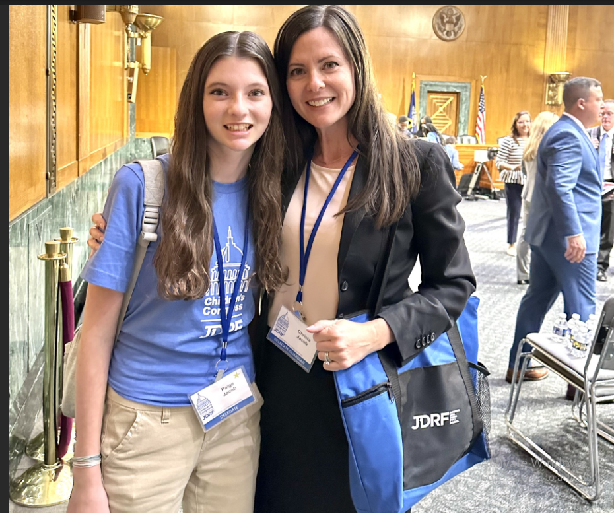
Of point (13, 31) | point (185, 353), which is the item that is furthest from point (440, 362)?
point (13, 31)

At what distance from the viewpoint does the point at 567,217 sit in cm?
378

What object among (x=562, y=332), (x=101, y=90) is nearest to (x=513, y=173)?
(x=101, y=90)

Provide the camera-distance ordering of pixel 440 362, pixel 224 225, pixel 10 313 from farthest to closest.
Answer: pixel 10 313 → pixel 440 362 → pixel 224 225

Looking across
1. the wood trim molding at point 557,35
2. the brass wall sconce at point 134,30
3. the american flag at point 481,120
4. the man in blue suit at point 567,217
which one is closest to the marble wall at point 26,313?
the man in blue suit at point 567,217

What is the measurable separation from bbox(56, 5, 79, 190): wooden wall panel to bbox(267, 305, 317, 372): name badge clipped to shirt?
2.34 metres

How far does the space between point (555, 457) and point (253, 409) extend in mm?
2265

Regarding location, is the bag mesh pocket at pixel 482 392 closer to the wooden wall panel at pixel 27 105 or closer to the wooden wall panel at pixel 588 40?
the wooden wall panel at pixel 27 105

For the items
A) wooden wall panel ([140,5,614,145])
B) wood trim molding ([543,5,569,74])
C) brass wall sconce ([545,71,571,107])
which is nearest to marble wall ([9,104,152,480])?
wooden wall panel ([140,5,614,145])

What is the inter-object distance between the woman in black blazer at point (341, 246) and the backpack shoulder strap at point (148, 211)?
0.32 m

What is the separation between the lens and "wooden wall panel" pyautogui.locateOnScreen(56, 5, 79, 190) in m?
3.68

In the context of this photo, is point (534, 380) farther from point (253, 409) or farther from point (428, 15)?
point (428, 15)

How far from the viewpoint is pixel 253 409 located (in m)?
1.55

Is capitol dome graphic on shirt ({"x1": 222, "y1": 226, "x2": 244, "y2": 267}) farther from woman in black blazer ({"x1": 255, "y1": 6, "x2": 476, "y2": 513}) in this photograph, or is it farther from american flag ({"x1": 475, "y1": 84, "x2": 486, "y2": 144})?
american flag ({"x1": 475, "y1": 84, "x2": 486, "y2": 144})

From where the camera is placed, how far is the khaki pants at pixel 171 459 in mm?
1385
